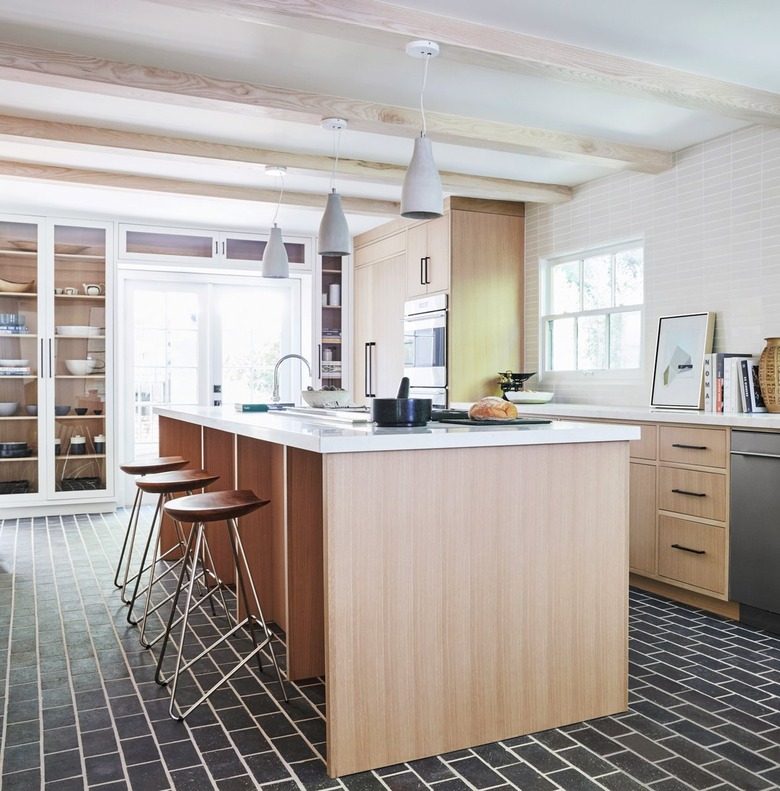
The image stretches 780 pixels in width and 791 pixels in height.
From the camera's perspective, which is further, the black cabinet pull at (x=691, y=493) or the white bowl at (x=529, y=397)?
the white bowl at (x=529, y=397)

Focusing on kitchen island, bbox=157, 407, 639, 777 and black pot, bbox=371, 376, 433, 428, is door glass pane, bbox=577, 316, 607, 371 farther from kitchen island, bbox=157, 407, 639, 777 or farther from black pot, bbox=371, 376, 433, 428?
black pot, bbox=371, 376, 433, 428

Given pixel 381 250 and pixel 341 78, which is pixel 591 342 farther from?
pixel 341 78

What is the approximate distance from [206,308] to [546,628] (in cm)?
560

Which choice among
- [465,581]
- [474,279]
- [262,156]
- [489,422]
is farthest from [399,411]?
[474,279]

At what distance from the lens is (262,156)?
477cm

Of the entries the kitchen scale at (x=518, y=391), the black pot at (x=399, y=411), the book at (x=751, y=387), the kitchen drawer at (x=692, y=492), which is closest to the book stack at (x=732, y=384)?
the book at (x=751, y=387)

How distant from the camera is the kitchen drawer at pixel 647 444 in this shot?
4.06 m

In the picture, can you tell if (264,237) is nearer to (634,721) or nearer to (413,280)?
(413,280)

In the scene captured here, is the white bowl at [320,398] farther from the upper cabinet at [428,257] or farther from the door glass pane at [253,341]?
the door glass pane at [253,341]

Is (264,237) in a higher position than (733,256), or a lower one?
higher

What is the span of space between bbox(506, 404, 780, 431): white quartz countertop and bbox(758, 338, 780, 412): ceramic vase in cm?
8

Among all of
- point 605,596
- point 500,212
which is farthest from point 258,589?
point 500,212

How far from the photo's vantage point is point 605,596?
8.43 feet

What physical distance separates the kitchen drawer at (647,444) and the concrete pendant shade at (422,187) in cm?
184
